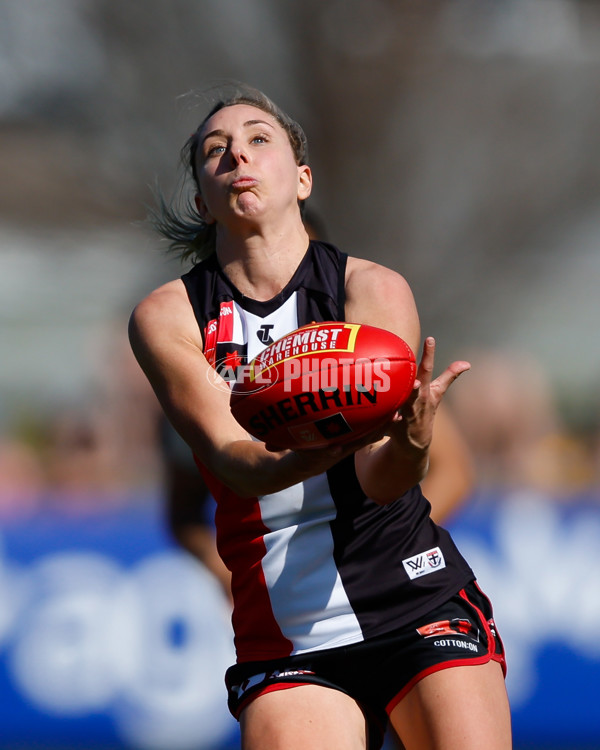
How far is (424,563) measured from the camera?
200 centimetres

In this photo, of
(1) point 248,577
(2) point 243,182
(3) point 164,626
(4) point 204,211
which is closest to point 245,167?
(2) point 243,182

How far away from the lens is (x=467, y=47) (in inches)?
168

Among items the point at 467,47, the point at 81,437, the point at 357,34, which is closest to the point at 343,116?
the point at 357,34

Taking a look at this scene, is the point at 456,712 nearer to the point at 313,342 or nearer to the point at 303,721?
the point at 303,721

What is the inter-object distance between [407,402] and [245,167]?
29.7 inches

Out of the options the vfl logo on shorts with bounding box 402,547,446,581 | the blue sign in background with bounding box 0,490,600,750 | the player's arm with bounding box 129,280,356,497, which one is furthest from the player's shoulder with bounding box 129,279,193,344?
the blue sign in background with bounding box 0,490,600,750

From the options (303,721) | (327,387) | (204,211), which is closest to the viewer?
(327,387)

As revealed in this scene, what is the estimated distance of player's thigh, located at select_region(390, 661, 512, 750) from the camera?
176 cm

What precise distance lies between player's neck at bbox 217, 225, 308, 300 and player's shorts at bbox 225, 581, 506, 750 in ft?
2.60

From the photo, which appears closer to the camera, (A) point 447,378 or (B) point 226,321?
(A) point 447,378

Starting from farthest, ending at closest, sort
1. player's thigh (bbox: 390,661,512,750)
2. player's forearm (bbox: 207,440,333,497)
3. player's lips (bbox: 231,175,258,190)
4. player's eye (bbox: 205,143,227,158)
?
1. player's eye (bbox: 205,143,227,158)
2. player's lips (bbox: 231,175,258,190)
3. player's thigh (bbox: 390,661,512,750)
4. player's forearm (bbox: 207,440,333,497)

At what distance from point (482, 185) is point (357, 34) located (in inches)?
35.3

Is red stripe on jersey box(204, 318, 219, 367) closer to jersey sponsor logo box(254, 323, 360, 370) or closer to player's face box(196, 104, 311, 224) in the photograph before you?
player's face box(196, 104, 311, 224)

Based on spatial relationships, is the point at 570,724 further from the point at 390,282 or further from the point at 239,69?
the point at 239,69
